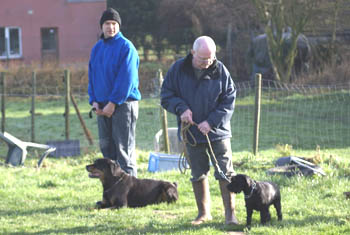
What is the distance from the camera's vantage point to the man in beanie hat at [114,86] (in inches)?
263

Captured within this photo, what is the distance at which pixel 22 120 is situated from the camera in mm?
17156

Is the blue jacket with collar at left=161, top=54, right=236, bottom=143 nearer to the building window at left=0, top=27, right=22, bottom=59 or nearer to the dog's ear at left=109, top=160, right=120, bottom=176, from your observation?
the dog's ear at left=109, top=160, right=120, bottom=176

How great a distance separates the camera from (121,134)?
6.82 meters

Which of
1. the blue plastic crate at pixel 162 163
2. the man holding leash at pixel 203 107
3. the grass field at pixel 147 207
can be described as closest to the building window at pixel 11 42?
the grass field at pixel 147 207

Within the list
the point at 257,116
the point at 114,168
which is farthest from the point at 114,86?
the point at 257,116

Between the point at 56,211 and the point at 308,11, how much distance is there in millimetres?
15932

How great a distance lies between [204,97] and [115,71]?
1585mm

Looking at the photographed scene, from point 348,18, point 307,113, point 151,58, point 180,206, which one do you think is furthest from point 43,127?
point 151,58

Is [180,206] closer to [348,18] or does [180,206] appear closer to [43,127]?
[43,127]

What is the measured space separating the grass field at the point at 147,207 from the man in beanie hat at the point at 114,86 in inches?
33.8

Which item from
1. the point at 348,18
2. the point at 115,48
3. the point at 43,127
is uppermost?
the point at 348,18

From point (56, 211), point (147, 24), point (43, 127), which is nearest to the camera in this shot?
point (56, 211)

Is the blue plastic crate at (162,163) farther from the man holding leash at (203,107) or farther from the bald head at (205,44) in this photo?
the bald head at (205,44)

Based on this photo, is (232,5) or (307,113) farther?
(232,5)
